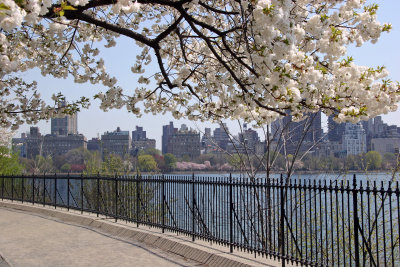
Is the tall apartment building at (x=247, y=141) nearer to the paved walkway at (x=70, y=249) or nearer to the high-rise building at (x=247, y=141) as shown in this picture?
the high-rise building at (x=247, y=141)

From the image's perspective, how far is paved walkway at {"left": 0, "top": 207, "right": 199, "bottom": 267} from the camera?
→ 891 cm

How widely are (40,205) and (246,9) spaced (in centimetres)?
1452

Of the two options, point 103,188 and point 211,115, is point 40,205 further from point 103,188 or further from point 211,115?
point 211,115

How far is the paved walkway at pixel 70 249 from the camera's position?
8.91m

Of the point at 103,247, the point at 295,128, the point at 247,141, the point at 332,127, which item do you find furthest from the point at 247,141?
the point at 103,247

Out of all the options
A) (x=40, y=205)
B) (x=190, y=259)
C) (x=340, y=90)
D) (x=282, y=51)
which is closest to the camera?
(x=282, y=51)

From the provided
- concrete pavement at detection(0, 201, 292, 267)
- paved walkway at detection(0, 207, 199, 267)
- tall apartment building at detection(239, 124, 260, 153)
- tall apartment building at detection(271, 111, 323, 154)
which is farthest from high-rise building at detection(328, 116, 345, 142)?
paved walkway at detection(0, 207, 199, 267)

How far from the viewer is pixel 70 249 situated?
10.1 m

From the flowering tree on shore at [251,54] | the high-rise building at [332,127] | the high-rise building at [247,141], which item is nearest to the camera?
the flowering tree on shore at [251,54]

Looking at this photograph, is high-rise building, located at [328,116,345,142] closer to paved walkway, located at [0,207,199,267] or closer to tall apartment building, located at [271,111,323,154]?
tall apartment building, located at [271,111,323,154]

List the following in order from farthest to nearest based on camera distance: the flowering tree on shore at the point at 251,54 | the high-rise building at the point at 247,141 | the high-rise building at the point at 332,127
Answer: the high-rise building at the point at 247,141
the high-rise building at the point at 332,127
the flowering tree on shore at the point at 251,54

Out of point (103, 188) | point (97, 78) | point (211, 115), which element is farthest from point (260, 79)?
point (103, 188)

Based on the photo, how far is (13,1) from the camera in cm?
366

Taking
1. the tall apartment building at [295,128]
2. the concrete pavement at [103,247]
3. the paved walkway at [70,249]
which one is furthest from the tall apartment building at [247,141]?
the paved walkway at [70,249]
